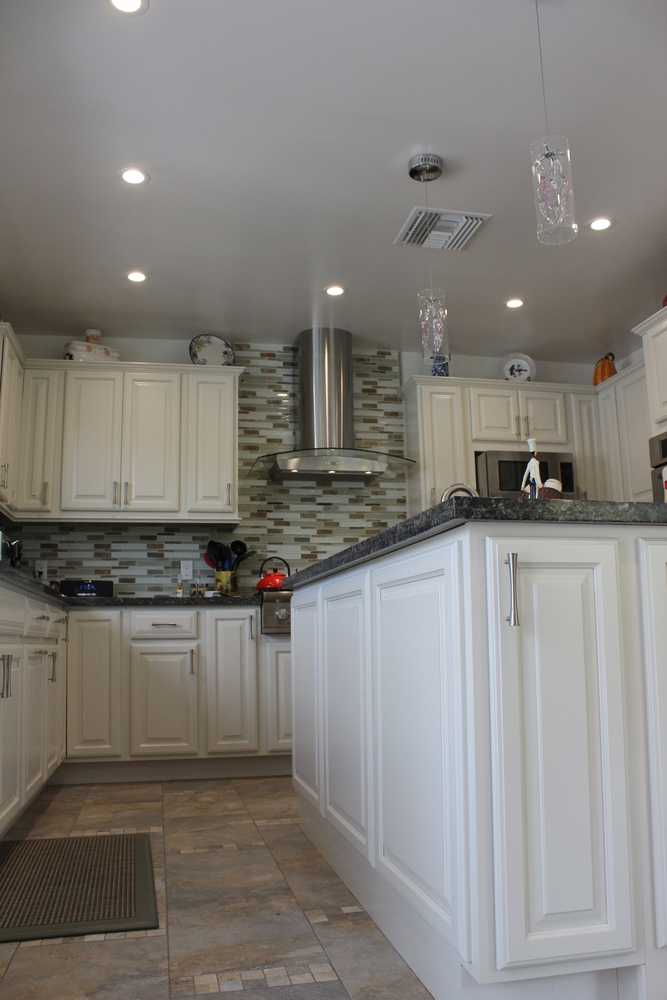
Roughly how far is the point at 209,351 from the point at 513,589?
3.94 meters

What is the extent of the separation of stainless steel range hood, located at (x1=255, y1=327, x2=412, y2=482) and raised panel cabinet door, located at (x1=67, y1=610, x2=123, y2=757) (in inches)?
54.2

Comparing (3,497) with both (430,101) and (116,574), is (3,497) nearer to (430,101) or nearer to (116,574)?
(116,574)

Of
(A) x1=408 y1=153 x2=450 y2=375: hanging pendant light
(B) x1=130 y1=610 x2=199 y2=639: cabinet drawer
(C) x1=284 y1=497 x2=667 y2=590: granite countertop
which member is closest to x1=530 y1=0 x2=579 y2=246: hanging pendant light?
(A) x1=408 y1=153 x2=450 y2=375: hanging pendant light

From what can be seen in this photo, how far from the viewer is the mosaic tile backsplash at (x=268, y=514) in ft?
16.4

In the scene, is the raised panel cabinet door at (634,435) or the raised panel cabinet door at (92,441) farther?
the raised panel cabinet door at (634,435)

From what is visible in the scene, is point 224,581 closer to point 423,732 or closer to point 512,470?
point 512,470

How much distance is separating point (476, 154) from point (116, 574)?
10.0ft

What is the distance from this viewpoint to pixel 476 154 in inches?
128

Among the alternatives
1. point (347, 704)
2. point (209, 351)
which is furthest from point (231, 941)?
point (209, 351)

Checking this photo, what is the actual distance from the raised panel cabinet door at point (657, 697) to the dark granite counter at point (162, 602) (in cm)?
312

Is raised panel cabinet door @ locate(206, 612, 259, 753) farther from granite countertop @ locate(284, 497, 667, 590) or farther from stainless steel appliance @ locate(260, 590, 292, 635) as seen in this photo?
granite countertop @ locate(284, 497, 667, 590)

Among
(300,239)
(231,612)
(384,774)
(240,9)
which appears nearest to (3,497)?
(231,612)

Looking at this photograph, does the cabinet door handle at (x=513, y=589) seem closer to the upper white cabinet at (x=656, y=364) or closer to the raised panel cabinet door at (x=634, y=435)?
the upper white cabinet at (x=656, y=364)

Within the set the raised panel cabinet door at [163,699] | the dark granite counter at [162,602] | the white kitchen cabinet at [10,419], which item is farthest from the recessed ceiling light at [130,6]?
the raised panel cabinet door at [163,699]
